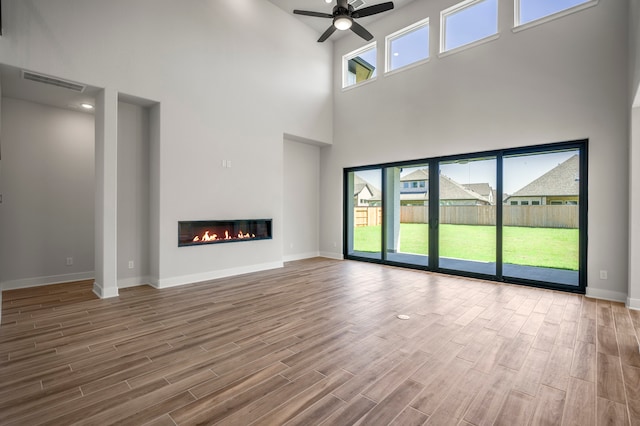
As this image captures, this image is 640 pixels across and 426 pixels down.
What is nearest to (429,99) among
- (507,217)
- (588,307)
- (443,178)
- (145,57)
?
(443,178)

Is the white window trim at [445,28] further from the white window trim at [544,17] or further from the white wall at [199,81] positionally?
the white wall at [199,81]

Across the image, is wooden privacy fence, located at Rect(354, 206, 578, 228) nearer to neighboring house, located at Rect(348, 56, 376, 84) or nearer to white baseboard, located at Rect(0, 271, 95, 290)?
neighboring house, located at Rect(348, 56, 376, 84)

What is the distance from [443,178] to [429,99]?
1645 millimetres

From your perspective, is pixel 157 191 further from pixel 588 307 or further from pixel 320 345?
pixel 588 307

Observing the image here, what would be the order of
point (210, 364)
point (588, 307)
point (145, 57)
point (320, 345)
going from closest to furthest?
1. point (210, 364)
2. point (320, 345)
3. point (588, 307)
4. point (145, 57)

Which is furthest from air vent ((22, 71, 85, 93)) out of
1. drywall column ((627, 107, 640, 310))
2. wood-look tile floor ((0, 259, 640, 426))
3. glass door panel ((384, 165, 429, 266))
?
drywall column ((627, 107, 640, 310))

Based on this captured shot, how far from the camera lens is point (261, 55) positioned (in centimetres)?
636

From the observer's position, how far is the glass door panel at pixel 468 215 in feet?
18.2

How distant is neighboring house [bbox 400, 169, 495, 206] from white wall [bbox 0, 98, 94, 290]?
6.16 meters

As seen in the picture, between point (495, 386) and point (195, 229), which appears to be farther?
point (195, 229)

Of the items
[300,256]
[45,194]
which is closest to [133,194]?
[45,194]

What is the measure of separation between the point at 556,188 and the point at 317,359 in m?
4.76

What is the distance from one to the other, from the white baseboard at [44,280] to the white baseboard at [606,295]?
815 cm

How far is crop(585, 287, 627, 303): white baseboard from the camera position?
4.23 metres
